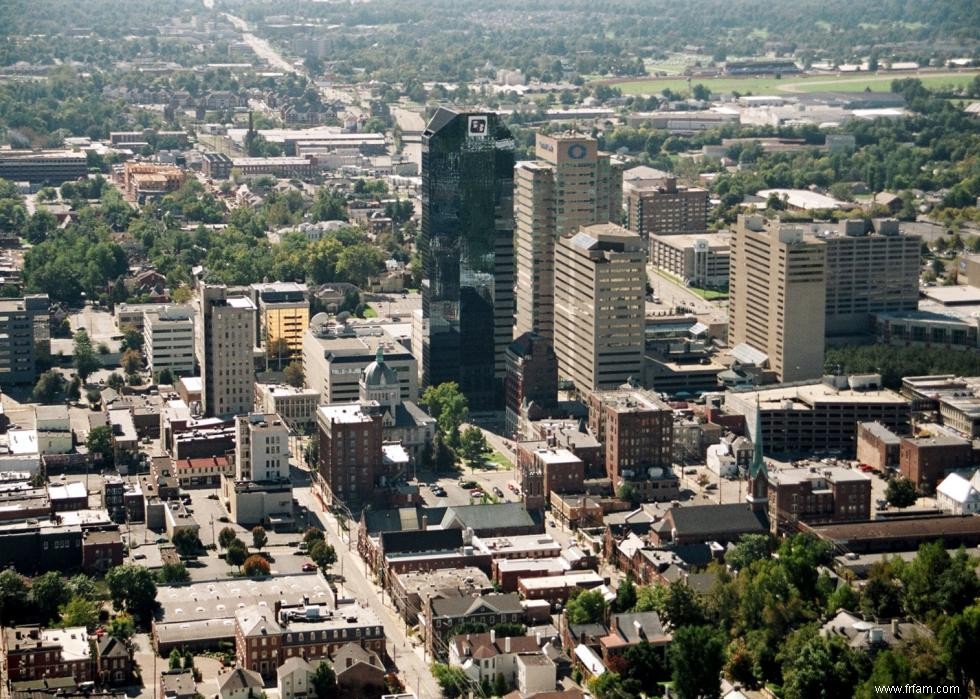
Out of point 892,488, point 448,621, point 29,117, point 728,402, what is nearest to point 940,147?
point 29,117

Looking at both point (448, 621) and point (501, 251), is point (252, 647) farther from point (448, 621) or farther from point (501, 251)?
point (501, 251)

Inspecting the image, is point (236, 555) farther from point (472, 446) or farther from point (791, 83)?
point (791, 83)

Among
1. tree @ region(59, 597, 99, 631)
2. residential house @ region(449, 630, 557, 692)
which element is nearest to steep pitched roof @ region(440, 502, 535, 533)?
residential house @ region(449, 630, 557, 692)

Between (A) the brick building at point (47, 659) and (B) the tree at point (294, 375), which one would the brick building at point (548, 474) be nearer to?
(B) the tree at point (294, 375)

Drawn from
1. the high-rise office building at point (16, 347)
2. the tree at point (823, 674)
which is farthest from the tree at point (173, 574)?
the high-rise office building at point (16, 347)

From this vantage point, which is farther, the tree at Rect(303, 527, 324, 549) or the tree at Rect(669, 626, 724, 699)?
the tree at Rect(303, 527, 324, 549)

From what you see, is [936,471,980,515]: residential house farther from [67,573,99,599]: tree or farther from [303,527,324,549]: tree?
[67,573,99,599]: tree

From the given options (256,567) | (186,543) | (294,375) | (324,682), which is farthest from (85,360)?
(324,682)
